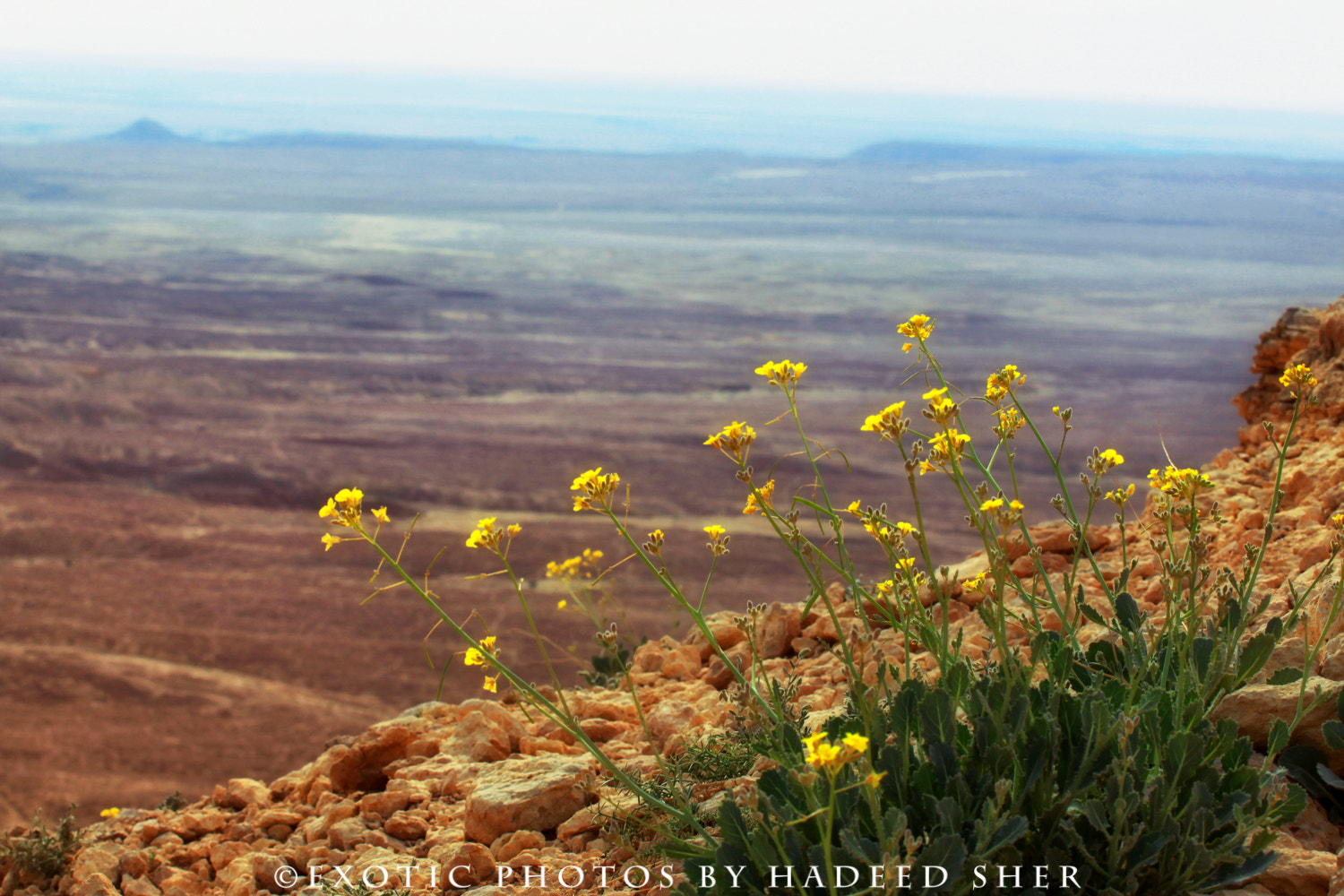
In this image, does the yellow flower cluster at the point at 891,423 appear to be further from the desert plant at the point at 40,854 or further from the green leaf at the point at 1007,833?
the desert plant at the point at 40,854

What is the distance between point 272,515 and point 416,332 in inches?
642

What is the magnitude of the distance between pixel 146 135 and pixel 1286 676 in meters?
141

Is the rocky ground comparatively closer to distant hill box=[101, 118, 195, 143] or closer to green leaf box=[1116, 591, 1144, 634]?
green leaf box=[1116, 591, 1144, 634]

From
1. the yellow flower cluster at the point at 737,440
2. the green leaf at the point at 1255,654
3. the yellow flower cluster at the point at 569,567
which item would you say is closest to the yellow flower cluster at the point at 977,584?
the yellow flower cluster at the point at 737,440

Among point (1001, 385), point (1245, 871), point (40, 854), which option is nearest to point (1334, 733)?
point (1245, 871)

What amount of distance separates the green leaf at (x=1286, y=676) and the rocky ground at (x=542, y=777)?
0.04 m

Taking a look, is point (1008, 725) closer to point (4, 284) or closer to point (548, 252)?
point (4, 284)

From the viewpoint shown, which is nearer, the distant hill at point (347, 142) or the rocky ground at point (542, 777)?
the rocky ground at point (542, 777)

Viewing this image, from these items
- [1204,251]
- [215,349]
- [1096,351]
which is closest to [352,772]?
[215,349]

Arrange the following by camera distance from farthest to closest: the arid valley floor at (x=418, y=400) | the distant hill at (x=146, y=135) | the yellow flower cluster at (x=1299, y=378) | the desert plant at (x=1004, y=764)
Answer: the distant hill at (x=146, y=135) → the arid valley floor at (x=418, y=400) → the yellow flower cluster at (x=1299, y=378) → the desert plant at (x=1004, y=764)

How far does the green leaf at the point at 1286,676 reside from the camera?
Answer: 2260 millimetres

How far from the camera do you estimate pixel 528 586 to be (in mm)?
11406

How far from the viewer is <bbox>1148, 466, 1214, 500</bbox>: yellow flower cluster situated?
6.82ft

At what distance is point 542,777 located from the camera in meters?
2.79
